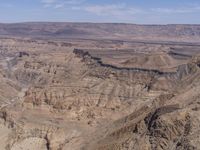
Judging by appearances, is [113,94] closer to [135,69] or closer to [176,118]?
[135,69]

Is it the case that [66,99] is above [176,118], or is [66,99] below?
below

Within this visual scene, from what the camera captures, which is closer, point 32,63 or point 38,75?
point 38,75

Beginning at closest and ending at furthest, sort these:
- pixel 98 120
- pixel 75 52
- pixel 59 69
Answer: pixel 98 120 → pixel 59 69 → pixel 75 52

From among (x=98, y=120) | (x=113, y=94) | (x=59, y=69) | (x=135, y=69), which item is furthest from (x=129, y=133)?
(x=59, y=69)

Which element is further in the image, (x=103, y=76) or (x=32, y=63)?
(x=32, y=63)

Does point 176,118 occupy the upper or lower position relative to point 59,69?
upper

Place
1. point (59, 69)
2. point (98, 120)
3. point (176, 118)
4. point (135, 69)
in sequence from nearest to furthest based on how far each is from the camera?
point (176, 118) → point (98, 120) → point (135, 69) → point (59, 69)

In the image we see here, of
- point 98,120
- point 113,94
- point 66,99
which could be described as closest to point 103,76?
point 113,94

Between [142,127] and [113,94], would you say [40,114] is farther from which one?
[142,127]

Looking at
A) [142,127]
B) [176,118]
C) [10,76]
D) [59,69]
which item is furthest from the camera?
[10,76]
